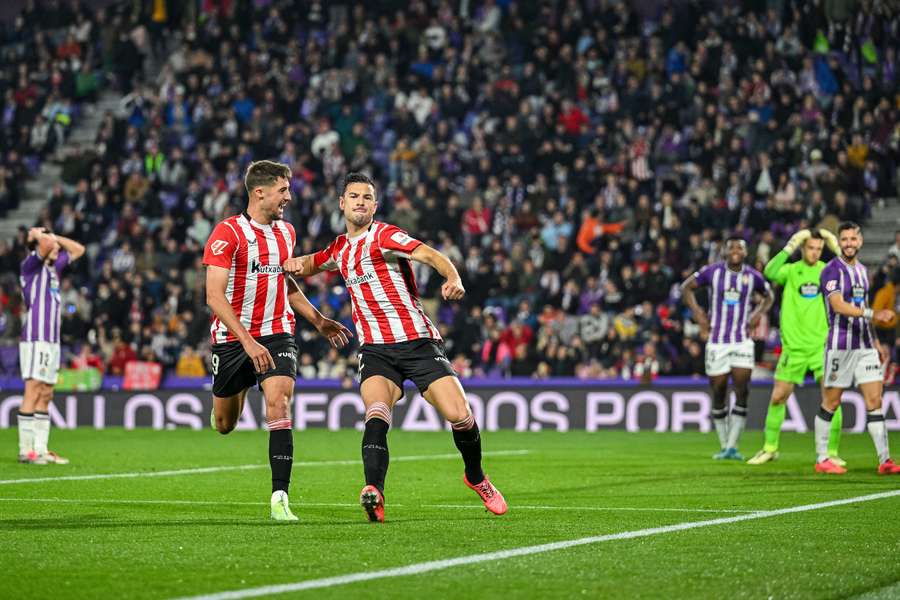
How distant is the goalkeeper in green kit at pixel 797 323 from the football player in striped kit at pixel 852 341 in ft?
6.23

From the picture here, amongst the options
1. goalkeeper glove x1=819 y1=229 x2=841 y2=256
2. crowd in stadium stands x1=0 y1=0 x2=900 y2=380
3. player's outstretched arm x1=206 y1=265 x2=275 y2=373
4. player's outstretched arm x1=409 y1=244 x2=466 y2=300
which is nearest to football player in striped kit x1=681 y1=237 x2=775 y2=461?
goalkeeper glove x1=819 y1=229 x2=841 y2=256

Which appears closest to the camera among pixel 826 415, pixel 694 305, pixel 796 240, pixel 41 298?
pixel 826 415

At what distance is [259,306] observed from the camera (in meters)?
9.06

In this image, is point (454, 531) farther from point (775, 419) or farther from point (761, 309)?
point (761, 309)

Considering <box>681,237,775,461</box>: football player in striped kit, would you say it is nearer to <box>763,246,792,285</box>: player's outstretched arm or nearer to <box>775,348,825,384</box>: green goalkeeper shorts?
<box>763,246,792,285</box>: player's outstretched arm

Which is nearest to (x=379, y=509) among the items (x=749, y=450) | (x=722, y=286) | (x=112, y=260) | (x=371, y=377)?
(x=371, y=377)

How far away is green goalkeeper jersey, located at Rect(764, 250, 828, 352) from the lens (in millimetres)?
14984

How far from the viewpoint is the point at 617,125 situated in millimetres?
26906

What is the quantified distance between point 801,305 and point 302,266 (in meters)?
7.78

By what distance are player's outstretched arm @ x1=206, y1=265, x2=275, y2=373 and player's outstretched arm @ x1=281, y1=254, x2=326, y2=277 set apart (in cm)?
40

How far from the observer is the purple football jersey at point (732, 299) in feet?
50.5

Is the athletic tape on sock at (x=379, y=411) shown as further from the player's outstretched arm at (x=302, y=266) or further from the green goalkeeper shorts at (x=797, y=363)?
the green goalkeeper shorts at (x=797, y=363)

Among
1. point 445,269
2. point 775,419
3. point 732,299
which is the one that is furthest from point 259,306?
point 732,299

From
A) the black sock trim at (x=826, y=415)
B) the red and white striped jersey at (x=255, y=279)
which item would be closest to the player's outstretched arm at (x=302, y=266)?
the red and white striped jersey at (x=255, y=279)
